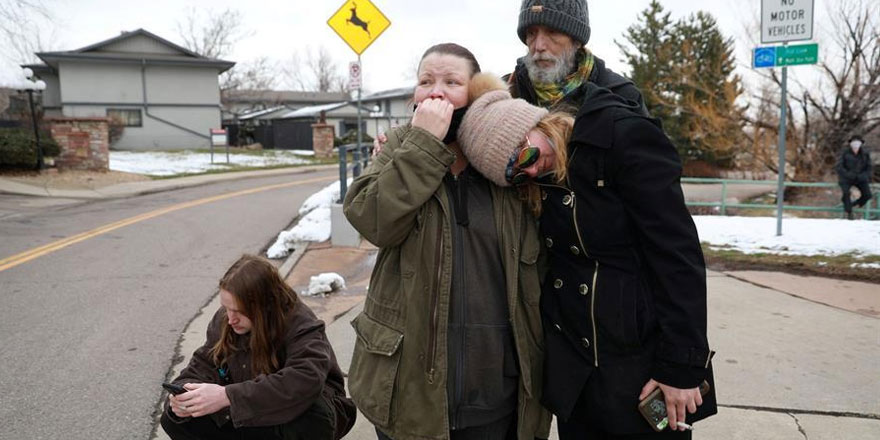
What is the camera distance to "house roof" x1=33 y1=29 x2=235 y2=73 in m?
30.2

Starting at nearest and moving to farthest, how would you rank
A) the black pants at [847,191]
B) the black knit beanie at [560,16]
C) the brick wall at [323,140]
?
the black knit beanie at [560,16] < the black pants at [847,191] < the brick wall at [323,140]

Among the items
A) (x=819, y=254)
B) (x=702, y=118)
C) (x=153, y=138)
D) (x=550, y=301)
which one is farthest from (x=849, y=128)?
(x=153, y=138)

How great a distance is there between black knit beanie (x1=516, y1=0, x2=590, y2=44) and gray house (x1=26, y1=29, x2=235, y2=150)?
108 ft

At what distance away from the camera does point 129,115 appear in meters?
31.7

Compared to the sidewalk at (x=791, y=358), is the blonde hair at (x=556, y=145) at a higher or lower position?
higher

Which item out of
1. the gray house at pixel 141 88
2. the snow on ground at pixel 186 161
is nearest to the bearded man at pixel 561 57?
the snow on ground at pixel 186 161

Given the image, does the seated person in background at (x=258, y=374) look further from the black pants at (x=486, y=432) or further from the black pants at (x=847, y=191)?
the black pants at (x=847, y=191)

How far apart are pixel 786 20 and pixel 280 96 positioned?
201 ft

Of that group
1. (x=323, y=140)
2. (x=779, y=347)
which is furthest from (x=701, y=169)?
(x=779, y=347)

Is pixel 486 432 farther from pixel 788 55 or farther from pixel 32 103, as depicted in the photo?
pixel 32 103

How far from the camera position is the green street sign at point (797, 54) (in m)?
7.88

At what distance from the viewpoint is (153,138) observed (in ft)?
105

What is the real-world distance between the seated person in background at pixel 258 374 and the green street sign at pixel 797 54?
7.51 meters

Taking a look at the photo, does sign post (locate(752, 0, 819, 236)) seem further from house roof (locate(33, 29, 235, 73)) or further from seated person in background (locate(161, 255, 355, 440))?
house roof (locate(33, 29, 235, 73))
